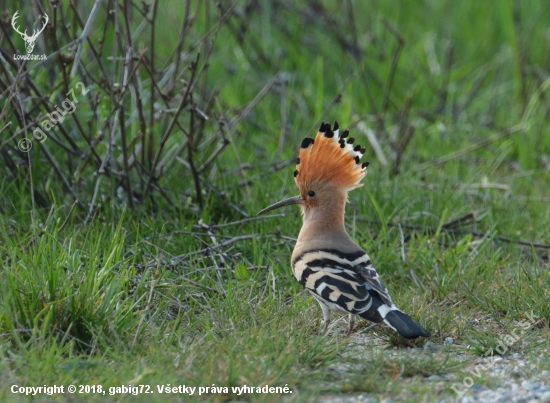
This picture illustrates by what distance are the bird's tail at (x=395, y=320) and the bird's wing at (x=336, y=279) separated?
0.03 metres

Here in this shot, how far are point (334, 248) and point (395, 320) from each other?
542mm

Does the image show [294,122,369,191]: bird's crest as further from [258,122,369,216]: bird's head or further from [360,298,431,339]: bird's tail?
[360,298,431,339]: bird's tail

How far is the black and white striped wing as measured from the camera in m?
3.15

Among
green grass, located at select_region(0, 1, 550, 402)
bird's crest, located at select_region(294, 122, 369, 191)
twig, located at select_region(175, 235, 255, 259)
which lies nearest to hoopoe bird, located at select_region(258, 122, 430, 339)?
bird's crest, located at select_region(294, 122, 369, 191)

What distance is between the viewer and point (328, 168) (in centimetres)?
370

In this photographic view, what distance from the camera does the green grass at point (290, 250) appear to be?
280cm

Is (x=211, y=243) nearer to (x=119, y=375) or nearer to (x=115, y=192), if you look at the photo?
(x=115, y=192)

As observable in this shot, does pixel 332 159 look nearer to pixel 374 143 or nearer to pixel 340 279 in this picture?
pixel 340 279

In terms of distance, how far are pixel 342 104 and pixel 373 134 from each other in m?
0.68

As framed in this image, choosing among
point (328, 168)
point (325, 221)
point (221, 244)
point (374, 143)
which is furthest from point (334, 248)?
point (374, 143)

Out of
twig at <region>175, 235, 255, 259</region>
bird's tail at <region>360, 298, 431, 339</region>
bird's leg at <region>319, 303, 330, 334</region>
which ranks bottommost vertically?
bird's leg at <region>319, 303, 330, 334</region>

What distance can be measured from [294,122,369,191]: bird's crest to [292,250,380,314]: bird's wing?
0.41m

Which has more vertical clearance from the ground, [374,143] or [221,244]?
[374,143]

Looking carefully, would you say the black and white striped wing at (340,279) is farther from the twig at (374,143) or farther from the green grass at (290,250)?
the twig at (374,143)
